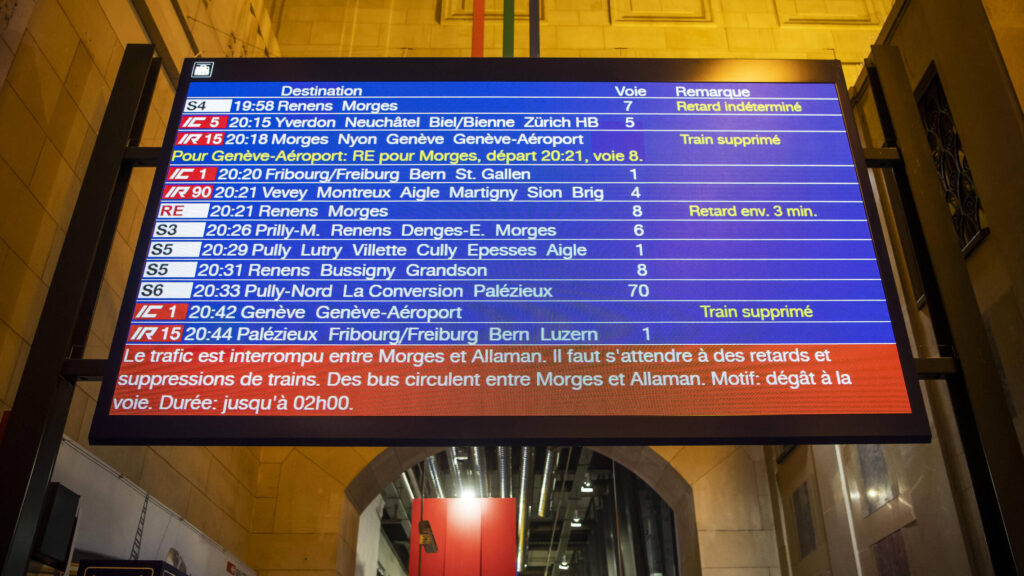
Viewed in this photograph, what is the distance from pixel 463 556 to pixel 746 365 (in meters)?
9.55

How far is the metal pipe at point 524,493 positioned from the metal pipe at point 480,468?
76 centimetres

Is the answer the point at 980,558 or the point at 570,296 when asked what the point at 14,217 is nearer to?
the point at 570,296

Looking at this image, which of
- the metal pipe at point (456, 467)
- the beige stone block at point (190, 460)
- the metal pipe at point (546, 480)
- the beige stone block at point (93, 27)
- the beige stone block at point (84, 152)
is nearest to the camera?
the beige stone block at point (93, 27)

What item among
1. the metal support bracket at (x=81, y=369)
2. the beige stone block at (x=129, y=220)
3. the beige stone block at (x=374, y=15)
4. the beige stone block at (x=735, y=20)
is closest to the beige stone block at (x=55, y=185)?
the beige stone block at (x=129, y=220)

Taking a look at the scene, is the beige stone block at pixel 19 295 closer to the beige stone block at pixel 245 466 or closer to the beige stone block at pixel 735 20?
the beige stone block at pixel 245 466

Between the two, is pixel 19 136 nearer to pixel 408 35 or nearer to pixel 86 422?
pixel 86 422

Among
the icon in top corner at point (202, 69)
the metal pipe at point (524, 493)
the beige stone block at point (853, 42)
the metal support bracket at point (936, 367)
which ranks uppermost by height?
the beige stone block at point (853, 42)

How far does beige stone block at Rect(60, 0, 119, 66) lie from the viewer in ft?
15.6

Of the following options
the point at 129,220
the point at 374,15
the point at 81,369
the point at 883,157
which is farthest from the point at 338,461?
the point at 883,157

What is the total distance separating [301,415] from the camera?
3.21 meters

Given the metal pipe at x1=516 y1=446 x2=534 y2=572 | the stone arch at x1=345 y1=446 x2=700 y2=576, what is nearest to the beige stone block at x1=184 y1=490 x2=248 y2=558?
the stone arch at x1=345 y1=446 x2=700 y2=576

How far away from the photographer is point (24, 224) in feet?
14.0

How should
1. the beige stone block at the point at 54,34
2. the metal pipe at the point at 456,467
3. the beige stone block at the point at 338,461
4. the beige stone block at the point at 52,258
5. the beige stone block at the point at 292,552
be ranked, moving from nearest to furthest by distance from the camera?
the beige stone block at the point at 54,34 < the beige stone block at the point at 52,258 < the beige stone block at the point at 292,552 < the beige stone block at the point at 338,461 < the metal pipe at the point at 456,467

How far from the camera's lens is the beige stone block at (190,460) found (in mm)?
6121
